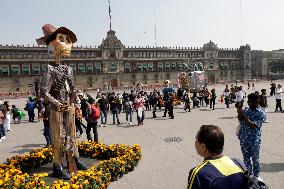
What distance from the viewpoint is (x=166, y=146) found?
10555mm

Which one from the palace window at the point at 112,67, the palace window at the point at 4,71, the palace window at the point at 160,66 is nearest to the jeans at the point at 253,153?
the palace window at the point at 4,71

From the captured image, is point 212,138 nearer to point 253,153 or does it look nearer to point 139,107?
point 253,153

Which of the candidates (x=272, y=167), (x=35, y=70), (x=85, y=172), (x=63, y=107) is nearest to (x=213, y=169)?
(x=85, y=172)

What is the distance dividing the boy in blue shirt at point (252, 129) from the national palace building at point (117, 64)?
54.3 meters

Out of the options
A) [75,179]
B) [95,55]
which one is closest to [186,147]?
[75,179]

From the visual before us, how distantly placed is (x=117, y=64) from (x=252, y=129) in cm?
7101

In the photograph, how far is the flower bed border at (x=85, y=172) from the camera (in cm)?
613

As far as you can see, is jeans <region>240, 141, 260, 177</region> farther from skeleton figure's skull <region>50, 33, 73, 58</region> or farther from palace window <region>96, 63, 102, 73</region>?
palace window <region>96, 63, 102, 73</region>

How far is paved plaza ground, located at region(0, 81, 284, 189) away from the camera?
7121mm

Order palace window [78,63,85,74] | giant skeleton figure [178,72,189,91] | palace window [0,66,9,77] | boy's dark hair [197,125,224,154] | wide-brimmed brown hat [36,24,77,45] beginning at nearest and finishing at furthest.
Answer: boy's dark hair [197,125,224,154] < wide-brimmed brown hat [36,24,77,45] < giant skeleton figure [178,72,189,91] < palace window [0,66,9,77] < palace window [78,63,85,74]

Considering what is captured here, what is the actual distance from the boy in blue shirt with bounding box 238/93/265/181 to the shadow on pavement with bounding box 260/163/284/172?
1.50m

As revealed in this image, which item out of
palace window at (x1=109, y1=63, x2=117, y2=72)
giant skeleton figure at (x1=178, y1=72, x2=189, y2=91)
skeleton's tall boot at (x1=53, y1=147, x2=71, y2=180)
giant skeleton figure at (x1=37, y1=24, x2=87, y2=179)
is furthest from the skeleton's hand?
palace window at (x1=109, y1=63, x2=117, y2=72)

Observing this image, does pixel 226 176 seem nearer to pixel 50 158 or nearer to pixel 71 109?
pixel 71 109

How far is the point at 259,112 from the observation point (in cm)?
613
